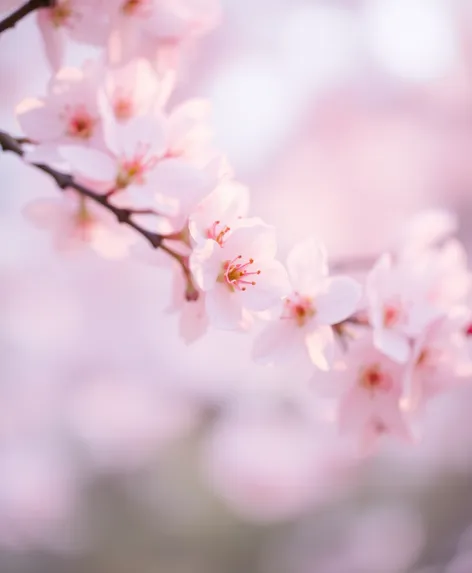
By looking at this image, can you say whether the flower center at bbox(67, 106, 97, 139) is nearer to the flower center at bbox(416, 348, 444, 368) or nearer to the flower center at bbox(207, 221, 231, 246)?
the flower center at bbox(207, 221, 231, 246)

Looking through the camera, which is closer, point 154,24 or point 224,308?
point 224,308

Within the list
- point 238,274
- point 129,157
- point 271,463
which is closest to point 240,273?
point 238,274

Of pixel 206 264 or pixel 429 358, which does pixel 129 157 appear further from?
pixel 429 358

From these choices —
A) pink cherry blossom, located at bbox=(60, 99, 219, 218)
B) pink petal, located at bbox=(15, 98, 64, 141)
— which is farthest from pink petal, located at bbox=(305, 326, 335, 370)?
pink petal, located at bbox=(15, 98, 64, 141)

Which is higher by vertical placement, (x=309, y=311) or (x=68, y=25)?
(x=68, y=25)

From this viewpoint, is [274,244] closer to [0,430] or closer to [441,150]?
[0,430]

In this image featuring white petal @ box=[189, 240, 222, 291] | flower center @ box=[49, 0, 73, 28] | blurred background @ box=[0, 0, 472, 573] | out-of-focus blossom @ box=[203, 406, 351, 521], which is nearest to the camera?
white petal @ box=[189, 240, 222, 291]

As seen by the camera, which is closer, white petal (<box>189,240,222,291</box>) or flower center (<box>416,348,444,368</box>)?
white petal (<box>189,240,222,291</box>)
